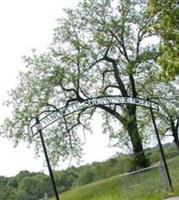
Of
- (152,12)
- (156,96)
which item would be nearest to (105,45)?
(156,96)

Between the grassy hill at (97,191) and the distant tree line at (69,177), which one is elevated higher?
the distant tree line at (69,177)

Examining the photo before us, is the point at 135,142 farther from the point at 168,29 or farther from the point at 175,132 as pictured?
the point at 168,29

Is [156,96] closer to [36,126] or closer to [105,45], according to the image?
[105,45]

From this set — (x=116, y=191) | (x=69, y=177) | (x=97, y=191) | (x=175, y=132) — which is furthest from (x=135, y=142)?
(x=69, y=177)

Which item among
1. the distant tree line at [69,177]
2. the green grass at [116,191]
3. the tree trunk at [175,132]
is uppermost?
the tree trunk at [175,132]

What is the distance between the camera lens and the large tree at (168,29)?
22500mm

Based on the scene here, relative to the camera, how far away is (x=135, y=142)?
4291 centimetres

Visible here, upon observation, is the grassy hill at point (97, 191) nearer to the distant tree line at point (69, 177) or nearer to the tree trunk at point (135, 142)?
the distant tree line at point (69, 177)

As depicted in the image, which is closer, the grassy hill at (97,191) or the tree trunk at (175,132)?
the grassy hill at (97,191)

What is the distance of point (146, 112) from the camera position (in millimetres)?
43719

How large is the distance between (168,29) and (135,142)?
20.8 metres

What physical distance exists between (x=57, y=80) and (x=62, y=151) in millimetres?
A: 5126

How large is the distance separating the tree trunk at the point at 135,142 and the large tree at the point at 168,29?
17490mm

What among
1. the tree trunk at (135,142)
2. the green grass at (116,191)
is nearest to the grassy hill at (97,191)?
the green grass at (116,191)
